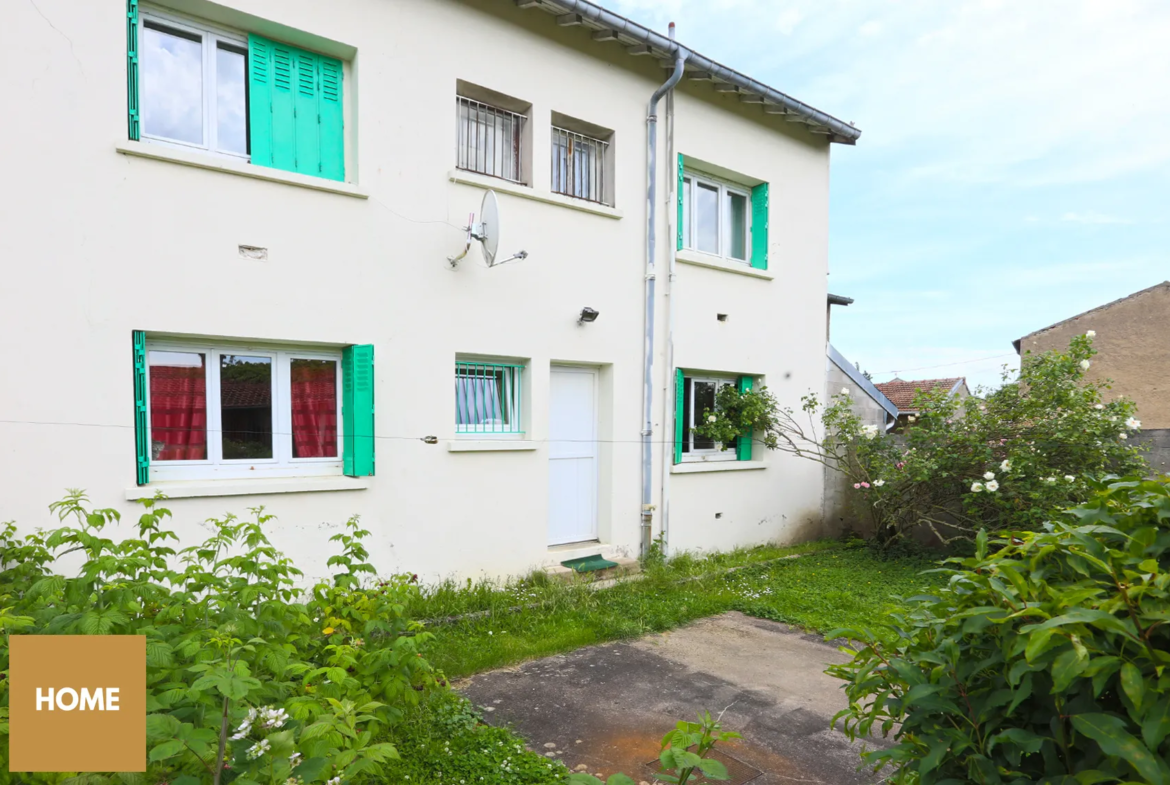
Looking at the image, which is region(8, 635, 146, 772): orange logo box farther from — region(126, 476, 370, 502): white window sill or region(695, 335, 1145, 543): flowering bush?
region(695, 335, 1145, 543): flowering bush

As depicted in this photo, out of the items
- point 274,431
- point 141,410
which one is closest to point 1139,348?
point 274,431

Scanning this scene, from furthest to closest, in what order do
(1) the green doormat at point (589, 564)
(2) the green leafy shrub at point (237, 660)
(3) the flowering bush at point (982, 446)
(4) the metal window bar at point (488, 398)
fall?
(3) the flowering bush at point (982, 446), (1) the green doormat at point (589, 564), (4) the metal window bar at point (488, 398), (2) the green leafy shrub at point (237, 660)

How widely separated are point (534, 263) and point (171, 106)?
3.28 m

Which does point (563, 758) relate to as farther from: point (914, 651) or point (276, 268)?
point (276, 268)

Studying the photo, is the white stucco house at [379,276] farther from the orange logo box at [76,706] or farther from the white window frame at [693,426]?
the orange logo box at [76,706]

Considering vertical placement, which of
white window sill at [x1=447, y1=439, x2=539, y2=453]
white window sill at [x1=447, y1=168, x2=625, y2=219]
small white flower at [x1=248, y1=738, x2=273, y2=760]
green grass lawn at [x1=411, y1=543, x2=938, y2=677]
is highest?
white window sill at [x1=447, y1=168, x2=625, y2=219]

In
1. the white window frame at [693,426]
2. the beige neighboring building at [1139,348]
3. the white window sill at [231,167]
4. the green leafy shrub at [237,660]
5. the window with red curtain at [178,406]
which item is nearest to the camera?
the green leafy shrub at [237,660]

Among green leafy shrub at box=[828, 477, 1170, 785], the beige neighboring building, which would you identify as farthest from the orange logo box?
the beige neighboring building

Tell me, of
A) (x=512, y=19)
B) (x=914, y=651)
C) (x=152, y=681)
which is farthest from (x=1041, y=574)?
(x=512, y=19)

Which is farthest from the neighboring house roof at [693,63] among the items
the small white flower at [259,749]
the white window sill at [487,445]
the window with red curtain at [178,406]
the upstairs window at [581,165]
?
the small white flower at [259,749]

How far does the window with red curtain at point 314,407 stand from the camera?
5648mm

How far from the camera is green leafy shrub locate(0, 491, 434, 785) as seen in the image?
5.97ft

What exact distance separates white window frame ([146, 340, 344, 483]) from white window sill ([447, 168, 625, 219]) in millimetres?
2029

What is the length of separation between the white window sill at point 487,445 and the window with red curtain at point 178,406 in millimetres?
2029
